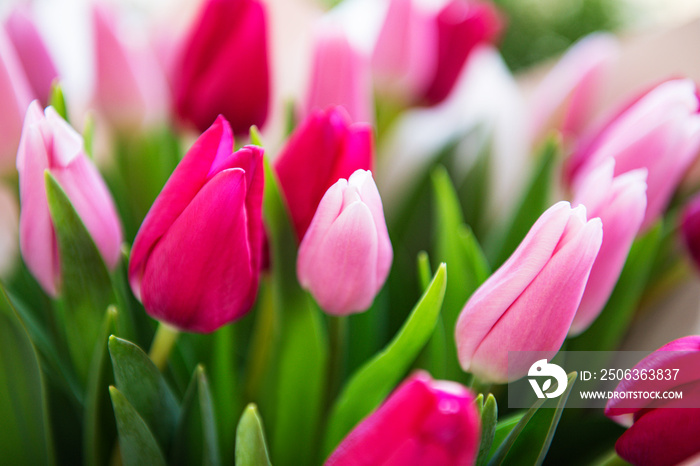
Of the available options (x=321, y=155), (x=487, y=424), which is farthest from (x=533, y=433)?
(x=321, y=155)

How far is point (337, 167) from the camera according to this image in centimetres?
23

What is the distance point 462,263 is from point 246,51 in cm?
14

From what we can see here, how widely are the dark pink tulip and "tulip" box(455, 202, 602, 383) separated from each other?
0.26ft

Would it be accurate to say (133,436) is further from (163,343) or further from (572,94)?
(572,94)

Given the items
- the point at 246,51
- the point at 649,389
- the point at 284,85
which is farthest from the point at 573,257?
the point at 284,85

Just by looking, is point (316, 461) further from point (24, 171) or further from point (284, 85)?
point (284, 85)

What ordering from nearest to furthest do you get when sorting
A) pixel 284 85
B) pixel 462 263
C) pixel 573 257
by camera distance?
pixel 573 257
pixel 462 263
pixel 284 85

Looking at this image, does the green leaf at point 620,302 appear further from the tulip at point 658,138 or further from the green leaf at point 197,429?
the green leaf at point 197,429

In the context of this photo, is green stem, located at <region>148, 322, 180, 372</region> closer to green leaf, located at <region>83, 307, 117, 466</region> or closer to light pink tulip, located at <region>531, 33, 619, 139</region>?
green leaf, located at <region>83, 307, 117, 466</region>

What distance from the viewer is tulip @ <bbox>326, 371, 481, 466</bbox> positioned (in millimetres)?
151

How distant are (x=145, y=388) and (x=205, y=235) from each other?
0.24 ft

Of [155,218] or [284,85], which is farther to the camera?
[284,85]

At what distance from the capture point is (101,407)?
0.80 ft

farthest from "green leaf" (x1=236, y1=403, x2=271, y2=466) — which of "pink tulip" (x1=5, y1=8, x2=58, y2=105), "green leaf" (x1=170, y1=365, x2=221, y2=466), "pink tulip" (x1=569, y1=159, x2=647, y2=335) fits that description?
"pink tulip" (x1=5, y1=8, x2=58, y2=105)
